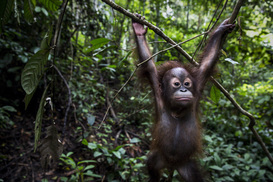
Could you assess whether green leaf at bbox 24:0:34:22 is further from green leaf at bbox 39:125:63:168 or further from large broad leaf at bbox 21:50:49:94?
green leaf at bbox 39:125:63:168

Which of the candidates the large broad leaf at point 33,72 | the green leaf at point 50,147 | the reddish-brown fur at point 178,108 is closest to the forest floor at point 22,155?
the green leaf at point 50,147

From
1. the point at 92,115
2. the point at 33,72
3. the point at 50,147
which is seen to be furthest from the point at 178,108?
the point at 92,115

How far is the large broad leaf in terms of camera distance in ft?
3.67

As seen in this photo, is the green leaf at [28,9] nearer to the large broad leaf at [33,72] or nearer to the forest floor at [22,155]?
the large broad leaf at [33,72]

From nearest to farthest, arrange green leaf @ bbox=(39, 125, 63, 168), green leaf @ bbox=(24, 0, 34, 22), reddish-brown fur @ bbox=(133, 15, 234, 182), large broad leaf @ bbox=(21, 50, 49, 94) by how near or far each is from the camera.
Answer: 1. large broad leaf @ bbox=(21, 50, 49, 94)
2. green leaf @ bbox=(39, 125, 63, 168)
3. green leaf @ bbox=(24, 0, 34, 22)
4. reddish-brown fur @ bbox=(133, 15, 234, 182)

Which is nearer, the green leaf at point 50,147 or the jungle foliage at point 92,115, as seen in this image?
the green leaf at point 50,147

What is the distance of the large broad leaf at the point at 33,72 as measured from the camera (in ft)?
3.67

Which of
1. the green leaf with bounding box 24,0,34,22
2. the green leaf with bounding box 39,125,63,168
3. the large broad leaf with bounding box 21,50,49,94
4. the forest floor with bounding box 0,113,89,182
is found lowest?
the forest floor with bounding box 0,113,89,182

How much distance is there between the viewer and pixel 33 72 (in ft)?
3.78

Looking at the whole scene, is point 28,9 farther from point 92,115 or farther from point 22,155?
point 22,155

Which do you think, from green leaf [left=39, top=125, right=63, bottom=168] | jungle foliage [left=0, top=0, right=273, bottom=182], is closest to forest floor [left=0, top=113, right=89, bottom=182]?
jungle foliage [left=0, top=0, right=273, bottom=182]

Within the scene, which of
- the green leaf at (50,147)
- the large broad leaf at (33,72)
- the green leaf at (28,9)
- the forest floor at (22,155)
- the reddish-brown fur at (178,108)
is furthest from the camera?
the forest floor at (22,155)

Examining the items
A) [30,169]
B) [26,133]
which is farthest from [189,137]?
[26,133]

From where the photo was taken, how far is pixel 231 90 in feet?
18.7
